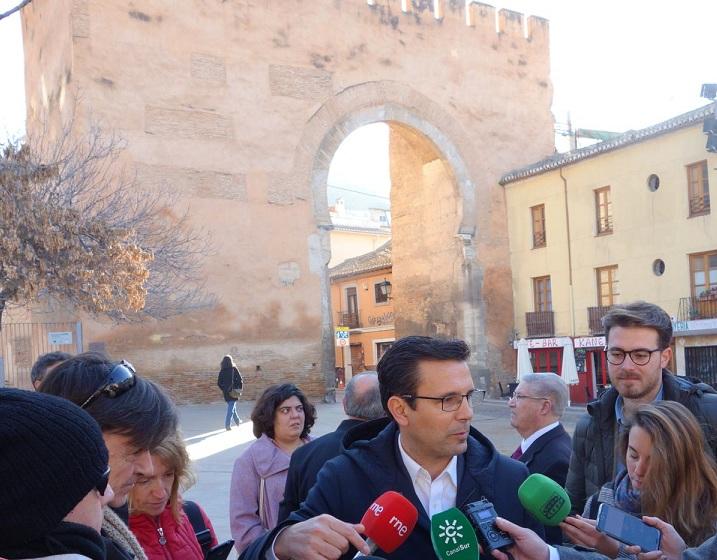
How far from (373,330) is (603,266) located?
1481cm

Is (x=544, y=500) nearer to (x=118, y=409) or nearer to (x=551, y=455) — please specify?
(x=118, y=409)

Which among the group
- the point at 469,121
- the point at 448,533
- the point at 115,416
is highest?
the point at 469,121

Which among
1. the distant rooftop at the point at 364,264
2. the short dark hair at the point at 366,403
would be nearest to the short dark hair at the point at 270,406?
the short dark hair at the point at 366,403

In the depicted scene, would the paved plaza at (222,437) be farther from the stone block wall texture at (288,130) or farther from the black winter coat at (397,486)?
the black winter coat at (397,486)

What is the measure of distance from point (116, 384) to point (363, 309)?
124 ft

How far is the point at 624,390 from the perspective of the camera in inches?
143

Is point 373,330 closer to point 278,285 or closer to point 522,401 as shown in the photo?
point 278,285

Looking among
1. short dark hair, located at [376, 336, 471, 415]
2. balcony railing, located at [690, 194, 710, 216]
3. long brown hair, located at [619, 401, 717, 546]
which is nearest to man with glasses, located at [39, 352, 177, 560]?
short dark hair, located at [376, 336, 471, 415]

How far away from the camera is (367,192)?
6556 cm

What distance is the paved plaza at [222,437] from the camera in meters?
9.97

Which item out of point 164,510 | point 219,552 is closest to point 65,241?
point 164,510

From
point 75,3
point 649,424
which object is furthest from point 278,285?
point 649,424

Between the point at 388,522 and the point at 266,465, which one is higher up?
the point at 388,522

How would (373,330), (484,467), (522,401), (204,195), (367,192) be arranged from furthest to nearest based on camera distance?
(367,192), (373,330), (204,195), (522,401), (484,467)
